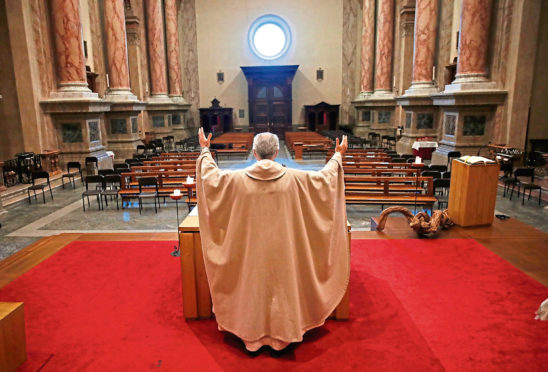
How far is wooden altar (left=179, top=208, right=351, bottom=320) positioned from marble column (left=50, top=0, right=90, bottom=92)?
11017 millimetres

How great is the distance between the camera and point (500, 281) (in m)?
4.27

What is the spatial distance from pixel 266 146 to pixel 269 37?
27.0 meters

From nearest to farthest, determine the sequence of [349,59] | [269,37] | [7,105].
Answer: [7,105] < [349,59] < [269,37]

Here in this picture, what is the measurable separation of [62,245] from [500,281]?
5.44m

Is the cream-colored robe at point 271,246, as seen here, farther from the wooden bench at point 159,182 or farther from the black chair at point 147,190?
the black chair at point 147,190

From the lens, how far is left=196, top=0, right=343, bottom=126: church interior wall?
88.4ft

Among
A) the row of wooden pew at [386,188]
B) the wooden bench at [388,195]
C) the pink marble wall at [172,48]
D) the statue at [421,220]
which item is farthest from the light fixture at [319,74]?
the statue at [421,220]

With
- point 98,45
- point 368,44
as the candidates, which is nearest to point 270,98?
point 368,44

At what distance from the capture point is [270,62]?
27500 mm

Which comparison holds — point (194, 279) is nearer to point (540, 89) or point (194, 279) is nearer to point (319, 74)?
point (540, 89)

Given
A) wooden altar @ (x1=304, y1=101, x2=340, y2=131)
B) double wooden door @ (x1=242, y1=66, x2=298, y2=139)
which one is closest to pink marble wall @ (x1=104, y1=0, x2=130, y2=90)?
double wooden door @ (x1=242, y1=66, x2=298, y2=139)

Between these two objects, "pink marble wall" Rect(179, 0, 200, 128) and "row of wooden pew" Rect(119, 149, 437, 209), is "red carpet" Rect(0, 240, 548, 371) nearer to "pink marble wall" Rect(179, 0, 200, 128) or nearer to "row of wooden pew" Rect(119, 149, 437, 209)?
"row of wooden pew" Rect(119, 149, 437, 209)

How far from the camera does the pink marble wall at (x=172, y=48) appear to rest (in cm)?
2300

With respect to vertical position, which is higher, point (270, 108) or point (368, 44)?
point (368, 44)
